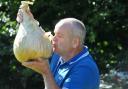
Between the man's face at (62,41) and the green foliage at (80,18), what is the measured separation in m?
4.05

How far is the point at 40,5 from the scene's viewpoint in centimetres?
839

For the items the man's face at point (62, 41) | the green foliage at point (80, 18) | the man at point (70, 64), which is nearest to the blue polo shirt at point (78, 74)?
the man at point (70, 64)

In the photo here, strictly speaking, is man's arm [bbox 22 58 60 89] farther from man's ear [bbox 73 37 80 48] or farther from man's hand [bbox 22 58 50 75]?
man's ear [bbox 73 37 80 48]

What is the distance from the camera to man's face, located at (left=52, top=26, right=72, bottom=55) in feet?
13.4

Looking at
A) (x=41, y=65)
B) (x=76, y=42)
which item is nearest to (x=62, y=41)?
(x=76, y=42)

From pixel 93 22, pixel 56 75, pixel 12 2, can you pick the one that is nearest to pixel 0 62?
pixel 12 2

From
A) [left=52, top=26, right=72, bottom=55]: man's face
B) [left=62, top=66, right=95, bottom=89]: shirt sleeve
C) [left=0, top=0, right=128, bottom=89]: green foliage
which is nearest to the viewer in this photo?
[left=62, top=66, right=95, bottom=89]: shirt sleeve

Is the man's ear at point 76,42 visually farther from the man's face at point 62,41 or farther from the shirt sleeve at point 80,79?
the shirt sleeve at point 80,79

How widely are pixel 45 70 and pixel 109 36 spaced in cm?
498

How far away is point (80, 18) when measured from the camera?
847 cm

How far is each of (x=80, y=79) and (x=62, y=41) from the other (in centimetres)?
33

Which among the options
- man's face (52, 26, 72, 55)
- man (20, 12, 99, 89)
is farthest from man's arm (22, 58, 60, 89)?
man's face (52, 26, 72, 55)

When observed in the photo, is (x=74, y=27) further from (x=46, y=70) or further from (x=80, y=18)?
(x=80, y=18)

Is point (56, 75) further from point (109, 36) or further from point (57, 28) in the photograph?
point (109, 36)
